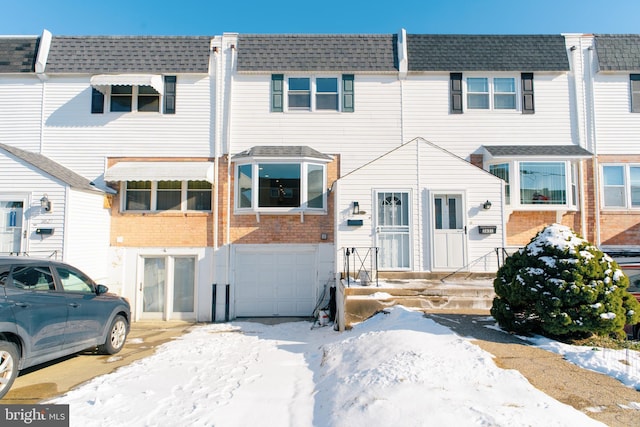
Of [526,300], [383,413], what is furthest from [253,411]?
[526,300]

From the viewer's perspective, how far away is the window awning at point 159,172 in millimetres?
10430

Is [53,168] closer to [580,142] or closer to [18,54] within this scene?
[18,54]

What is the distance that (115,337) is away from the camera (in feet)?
23.2

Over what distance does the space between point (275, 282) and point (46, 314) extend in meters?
6.32

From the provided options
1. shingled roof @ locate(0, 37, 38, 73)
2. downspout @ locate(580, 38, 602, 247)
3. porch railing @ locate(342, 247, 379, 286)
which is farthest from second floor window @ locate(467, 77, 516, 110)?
shingled roof @ locate(0, 37, 38, 73)

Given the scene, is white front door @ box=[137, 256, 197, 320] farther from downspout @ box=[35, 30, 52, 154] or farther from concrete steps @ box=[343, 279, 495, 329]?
concrete steps @ box=[343, 279, 495, 329]

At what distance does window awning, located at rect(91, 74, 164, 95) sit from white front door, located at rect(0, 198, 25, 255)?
4.08 metres

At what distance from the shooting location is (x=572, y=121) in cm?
1134

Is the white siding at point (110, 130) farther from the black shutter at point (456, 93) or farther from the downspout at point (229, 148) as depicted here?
the black shutter at point (456, 93)

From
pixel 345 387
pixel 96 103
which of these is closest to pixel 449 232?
pixel 345 387

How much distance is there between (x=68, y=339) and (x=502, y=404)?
6314 millimetres

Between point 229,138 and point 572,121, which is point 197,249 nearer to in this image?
point 229,138

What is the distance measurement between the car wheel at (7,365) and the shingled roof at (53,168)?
5763 mm

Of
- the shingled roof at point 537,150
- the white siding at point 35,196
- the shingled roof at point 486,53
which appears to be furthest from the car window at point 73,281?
the shingled roof at point 537,150
